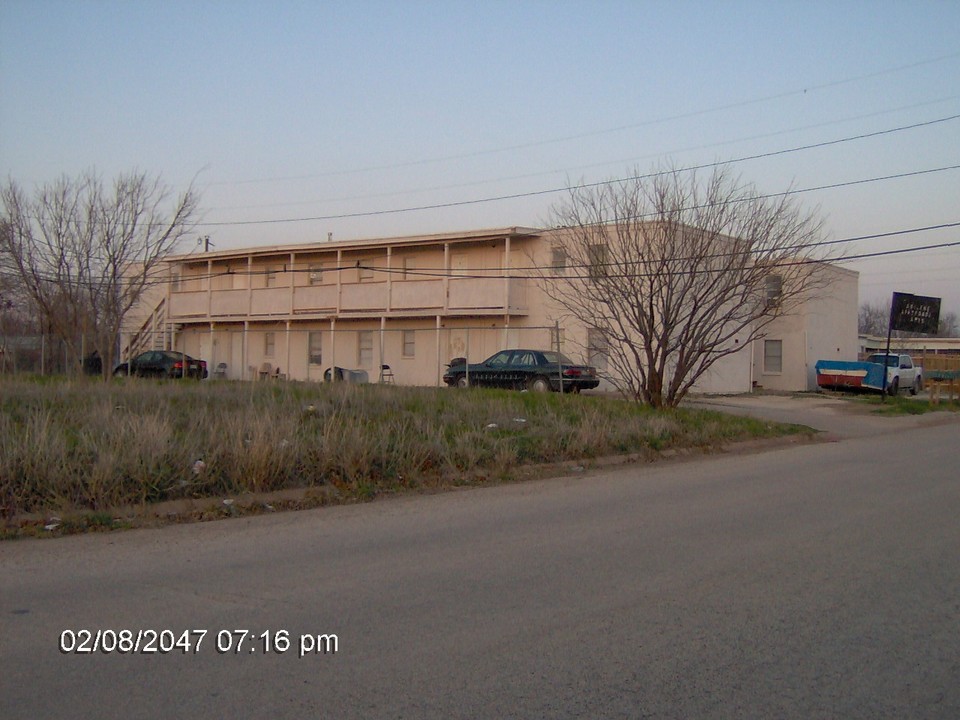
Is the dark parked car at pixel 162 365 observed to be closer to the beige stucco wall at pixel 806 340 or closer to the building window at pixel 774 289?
the building window at pixel 774 289

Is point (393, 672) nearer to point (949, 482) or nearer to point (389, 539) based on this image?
point (389, 539)

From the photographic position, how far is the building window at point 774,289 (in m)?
19.6

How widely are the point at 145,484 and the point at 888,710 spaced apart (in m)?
7.67

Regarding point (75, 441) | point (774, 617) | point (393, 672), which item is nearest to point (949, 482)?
point (774, 617)

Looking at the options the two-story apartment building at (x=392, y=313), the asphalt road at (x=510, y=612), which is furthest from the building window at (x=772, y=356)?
the asphalt road at (x=510, y=612)

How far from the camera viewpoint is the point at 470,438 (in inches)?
523

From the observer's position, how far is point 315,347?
37.4 meters

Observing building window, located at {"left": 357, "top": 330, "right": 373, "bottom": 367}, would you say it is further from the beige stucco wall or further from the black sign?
the black sign

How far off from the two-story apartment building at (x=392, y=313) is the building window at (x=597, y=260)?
860cm

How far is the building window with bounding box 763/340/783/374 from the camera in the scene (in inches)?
1465

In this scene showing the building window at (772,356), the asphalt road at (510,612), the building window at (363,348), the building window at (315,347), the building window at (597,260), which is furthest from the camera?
the building window at (772,356)

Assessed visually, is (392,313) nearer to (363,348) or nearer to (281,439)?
(363,348)

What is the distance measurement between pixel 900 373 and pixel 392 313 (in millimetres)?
19711

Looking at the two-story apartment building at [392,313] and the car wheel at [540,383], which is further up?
the two-story apartment building at [392,313]
